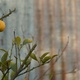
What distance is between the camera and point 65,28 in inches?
84.7

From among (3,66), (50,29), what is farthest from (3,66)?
(50,29)

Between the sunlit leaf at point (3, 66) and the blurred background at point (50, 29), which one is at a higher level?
the sunlit leaf at point (3, 66)

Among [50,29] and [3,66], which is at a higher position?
[3,66]

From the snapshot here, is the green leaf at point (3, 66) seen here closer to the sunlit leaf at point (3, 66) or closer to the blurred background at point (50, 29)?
the sunlit leaf at point (3, 66)

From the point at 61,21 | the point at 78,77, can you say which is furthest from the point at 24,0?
the point at 78,77

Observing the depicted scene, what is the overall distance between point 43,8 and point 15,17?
0.24 metres

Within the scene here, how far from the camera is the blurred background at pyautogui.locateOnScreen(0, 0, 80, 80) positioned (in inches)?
81.7

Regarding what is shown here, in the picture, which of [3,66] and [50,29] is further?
[50,29]

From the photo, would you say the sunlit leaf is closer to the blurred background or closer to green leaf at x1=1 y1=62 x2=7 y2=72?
green leaf at x1=1 y1=62 x2=7 y2=72

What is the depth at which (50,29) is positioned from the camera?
83.9 inches

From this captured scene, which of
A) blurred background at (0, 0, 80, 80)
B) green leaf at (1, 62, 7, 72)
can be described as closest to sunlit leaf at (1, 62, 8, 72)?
green leaf at (1, 62, 7, 72)

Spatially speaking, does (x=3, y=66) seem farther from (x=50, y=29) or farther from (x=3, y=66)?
(x=50, y=29)

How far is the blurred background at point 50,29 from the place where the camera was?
2.07 metres

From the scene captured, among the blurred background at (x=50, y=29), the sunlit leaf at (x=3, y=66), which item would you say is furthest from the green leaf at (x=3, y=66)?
the blurred background at (x=50, y=29)
